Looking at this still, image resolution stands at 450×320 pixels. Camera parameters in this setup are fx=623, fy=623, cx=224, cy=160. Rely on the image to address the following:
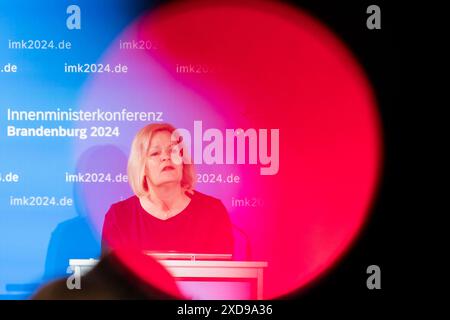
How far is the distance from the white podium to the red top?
61 millimetres

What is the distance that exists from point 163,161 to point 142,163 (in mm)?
82

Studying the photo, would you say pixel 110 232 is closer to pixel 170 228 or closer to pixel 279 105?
pixel 170 228

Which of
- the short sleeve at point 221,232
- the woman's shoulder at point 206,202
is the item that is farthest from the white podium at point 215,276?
the woman's shoulder at point 206,202

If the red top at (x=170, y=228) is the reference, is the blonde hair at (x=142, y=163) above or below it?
above

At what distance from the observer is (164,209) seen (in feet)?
7.89

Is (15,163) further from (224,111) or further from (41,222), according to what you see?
(224,111)

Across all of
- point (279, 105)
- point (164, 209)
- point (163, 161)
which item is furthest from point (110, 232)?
point (279, 105)

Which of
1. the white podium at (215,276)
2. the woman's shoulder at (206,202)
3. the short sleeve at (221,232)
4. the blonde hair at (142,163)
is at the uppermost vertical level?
the blonde hair at (142,163)

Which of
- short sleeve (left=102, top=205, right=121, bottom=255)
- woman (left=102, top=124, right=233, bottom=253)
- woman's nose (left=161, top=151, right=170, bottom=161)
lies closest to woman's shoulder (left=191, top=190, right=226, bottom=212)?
Result: woman (left=102, top=124, right=233, bottom=253)

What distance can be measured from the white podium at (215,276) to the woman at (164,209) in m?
0.06

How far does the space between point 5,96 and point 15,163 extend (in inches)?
10.4

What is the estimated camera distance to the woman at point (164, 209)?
239cm

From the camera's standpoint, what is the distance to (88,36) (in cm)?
240

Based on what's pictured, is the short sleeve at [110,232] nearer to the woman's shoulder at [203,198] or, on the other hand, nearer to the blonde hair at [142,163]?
the blonde hair at [142,163]
